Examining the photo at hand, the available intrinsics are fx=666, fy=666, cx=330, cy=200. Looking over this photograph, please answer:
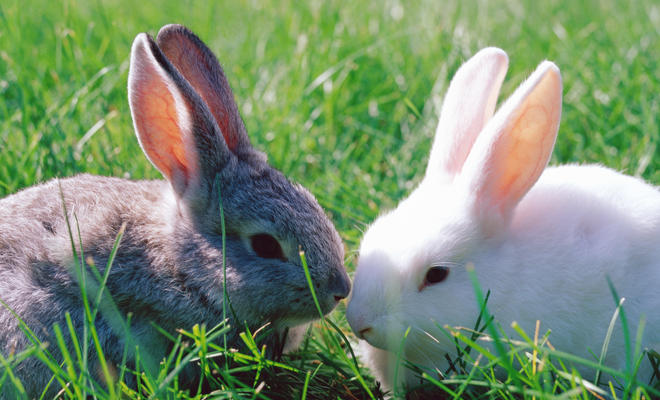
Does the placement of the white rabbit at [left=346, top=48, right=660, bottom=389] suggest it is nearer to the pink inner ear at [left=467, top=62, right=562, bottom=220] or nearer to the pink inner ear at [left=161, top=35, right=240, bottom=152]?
the pink inner ear at [left=467, top=62, right=562, bottom=220]

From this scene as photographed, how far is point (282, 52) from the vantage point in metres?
6.32

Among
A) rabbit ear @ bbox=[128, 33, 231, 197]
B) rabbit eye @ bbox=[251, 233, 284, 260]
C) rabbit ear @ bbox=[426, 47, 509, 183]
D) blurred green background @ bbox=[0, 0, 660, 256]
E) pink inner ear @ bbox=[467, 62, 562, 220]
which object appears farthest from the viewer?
blurred green background @ bbox=[0, 0, 660, 256]

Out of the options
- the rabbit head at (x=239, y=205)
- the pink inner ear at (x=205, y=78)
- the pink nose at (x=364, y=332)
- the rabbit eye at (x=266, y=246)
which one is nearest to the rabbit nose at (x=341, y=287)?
the rabbit head at (x=239, y=205)

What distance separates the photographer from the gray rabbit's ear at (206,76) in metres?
3.68

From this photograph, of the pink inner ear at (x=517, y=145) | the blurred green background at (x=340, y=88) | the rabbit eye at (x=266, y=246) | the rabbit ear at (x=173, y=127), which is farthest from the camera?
the blurred green background at (x=340, y=88)

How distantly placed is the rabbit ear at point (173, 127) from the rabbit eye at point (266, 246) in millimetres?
400

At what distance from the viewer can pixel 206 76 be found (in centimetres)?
371

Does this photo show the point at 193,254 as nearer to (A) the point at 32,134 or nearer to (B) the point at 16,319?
(B) the point at 16,319

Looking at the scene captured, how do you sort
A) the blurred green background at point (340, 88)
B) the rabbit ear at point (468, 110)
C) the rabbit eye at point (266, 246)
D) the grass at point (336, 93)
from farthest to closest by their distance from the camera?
the blurred green background at point (340, 88) → the grass at point (336, 93) → the rabbit ear at point (468, 110) → the rabbit eye at point (266, 246)

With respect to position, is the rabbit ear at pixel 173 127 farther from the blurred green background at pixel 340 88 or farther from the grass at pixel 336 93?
the blurred green background at pixel 340 88

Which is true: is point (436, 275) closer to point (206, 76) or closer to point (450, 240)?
point (450, 240)

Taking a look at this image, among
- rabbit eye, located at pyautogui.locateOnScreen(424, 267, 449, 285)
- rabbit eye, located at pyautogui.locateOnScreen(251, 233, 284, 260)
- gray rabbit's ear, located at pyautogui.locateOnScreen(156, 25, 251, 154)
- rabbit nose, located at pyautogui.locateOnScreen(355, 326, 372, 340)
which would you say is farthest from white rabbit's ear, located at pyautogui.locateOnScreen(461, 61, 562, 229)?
gray rabbit's ear, located at pyautogui.locateOnScreen(156, 25, 251, 154)

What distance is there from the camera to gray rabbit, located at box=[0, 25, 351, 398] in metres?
3.14

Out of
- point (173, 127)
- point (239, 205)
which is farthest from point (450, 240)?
point (173, 127)
